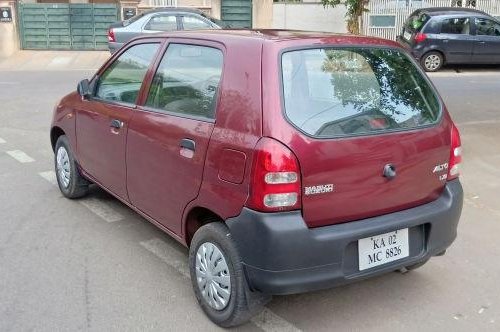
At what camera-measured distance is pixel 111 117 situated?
4328 mm

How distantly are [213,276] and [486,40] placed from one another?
49.5 ft

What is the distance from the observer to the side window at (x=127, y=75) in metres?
4.12

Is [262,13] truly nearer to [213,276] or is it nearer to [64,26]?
[64,26]

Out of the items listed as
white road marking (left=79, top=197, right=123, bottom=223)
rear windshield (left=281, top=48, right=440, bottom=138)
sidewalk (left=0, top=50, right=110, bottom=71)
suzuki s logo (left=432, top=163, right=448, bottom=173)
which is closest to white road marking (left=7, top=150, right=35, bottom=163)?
white road marking (left=79, top=197, right=123, bottom=223)

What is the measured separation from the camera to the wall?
20.1 meters

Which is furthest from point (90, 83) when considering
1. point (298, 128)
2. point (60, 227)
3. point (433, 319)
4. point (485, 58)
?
point (485, 58)

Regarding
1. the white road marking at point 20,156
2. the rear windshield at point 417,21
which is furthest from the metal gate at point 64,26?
the white road marking at point 20,156

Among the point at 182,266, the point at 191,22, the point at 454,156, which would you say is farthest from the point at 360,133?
the point at 191,22

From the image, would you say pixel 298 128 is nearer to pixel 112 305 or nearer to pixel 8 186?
pixel 112 305

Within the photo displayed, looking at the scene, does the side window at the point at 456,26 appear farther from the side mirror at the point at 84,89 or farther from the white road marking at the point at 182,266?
the white road marking at the point at 182,266

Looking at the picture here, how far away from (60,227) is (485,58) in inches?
574

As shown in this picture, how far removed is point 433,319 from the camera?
337 cm

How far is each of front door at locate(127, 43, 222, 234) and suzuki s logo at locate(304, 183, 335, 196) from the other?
0.66m

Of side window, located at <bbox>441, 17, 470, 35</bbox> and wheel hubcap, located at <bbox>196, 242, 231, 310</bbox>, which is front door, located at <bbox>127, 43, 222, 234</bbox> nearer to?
wheel hubcap, located at <bbox>196, 242, 231, 310</bbox>
